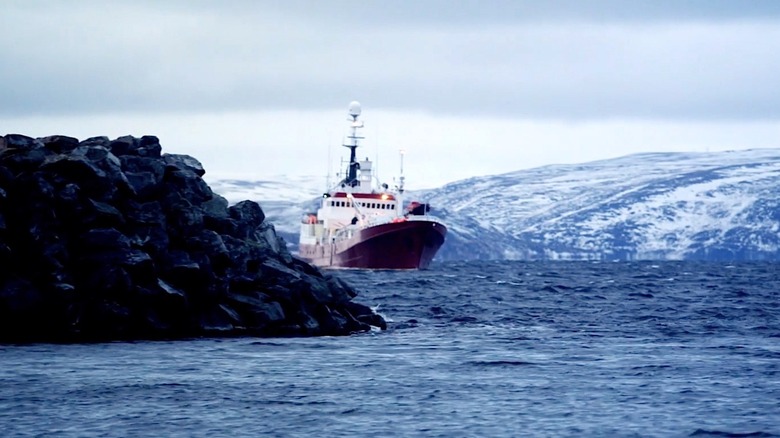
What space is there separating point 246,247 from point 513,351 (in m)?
10.0

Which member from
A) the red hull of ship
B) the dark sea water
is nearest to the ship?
the red hull of ship

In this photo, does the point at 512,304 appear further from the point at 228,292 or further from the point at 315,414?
the point at 315,414

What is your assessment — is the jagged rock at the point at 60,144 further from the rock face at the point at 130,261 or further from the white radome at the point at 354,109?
the white radome at the point at 354,109

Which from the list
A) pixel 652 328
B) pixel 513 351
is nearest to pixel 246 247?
pixel 513 351

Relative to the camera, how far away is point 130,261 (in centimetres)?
4153

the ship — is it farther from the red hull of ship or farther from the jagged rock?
the jagged rock

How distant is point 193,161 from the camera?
171 ft

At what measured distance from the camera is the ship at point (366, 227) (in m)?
123

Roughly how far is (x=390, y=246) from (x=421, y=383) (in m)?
88.7

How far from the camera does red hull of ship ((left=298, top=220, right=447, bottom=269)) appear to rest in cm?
12156

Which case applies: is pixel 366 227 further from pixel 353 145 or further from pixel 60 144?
pixel 60 144

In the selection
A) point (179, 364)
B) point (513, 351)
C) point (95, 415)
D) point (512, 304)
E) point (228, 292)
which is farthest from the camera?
point (512, 304)

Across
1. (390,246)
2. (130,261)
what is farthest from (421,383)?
(390,246)

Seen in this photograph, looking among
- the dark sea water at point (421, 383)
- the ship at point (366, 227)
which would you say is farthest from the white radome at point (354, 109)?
the dark sea water at point (421, 383)
